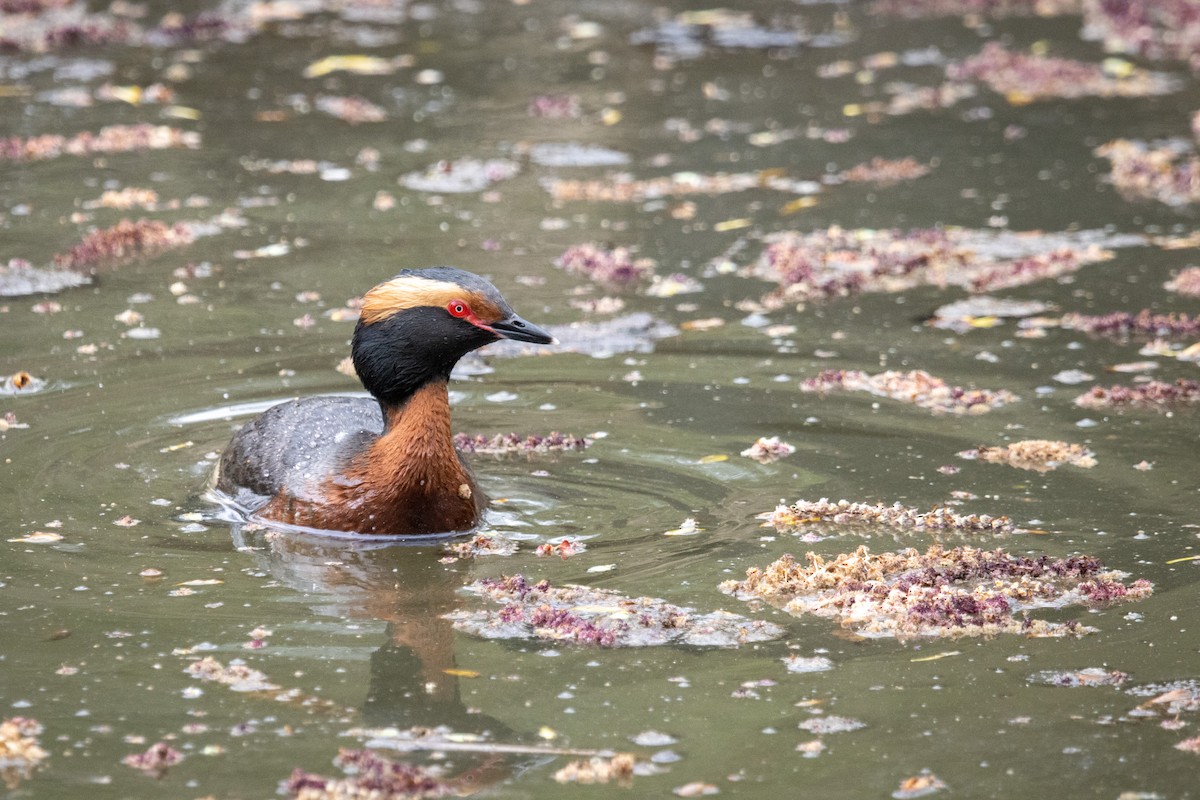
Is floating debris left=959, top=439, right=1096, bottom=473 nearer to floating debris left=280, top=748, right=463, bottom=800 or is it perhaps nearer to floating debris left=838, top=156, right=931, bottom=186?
floating debris left=280, top=748, right=463, bottom=800

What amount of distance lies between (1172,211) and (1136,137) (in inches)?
94.5

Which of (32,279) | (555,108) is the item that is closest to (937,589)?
(32,279)

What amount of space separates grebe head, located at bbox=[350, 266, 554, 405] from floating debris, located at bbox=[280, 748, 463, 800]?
8.79 feet

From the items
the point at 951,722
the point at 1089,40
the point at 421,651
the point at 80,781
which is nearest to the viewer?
the point at 80,781

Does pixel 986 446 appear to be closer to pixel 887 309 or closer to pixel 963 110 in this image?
pixel 887 309

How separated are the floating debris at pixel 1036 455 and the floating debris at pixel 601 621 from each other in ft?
8.21

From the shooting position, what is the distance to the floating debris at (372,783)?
4.82 m

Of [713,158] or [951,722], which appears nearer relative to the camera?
[951,722]

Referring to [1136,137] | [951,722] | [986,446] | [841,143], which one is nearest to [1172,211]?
[1136,137]

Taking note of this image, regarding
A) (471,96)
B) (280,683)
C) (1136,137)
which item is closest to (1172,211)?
(1136,137)

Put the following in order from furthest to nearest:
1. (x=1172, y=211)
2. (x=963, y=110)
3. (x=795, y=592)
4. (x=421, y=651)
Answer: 1. (x=963, y=110)
2. (x=1172, y=211)
3. (x=795, y=592)
4. (x=421, y=651)

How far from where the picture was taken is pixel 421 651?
6.07 m

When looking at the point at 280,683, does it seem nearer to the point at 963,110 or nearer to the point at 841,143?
the point at 841,143

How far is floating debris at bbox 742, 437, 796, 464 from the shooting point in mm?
8359
